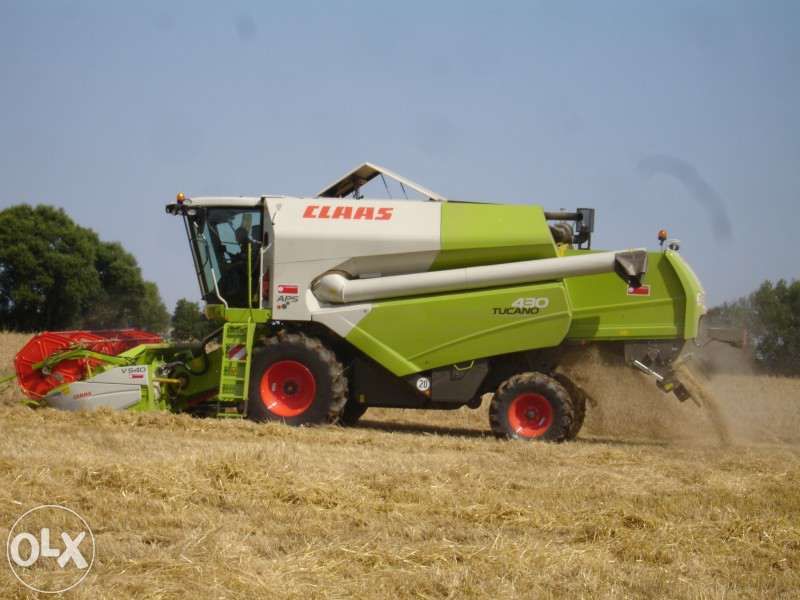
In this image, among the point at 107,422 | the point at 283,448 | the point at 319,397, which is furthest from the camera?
the point at 319,397

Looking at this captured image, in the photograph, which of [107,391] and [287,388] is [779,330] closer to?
[287,388]

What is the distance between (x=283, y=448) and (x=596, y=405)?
4256 mm

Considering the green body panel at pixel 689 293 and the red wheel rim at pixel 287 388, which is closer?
the green body panel at pixel 689 293

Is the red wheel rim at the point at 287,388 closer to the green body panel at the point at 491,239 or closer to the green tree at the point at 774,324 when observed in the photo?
the green body panel at the point at 491,239

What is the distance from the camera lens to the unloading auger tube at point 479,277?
10.2 meters

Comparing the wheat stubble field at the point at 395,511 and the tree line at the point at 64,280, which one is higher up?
the tree line at the point at 64,280

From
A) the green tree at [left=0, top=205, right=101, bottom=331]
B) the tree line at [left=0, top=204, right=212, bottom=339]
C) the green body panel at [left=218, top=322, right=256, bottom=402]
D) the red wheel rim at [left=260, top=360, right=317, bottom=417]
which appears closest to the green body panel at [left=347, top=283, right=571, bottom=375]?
the red wheel rim at [left=260, top=360, right=317, bottom=417]

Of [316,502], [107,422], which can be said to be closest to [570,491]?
[316,502]

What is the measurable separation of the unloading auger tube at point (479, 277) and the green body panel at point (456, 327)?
0.11 m

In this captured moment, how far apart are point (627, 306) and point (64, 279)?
2890 centimetres

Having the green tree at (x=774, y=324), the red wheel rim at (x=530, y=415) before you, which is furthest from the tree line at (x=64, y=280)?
the red wheel rim at (x=530, y=415)

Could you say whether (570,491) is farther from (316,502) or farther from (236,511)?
(236,511)

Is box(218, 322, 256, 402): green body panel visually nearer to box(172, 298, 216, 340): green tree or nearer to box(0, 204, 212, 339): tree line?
box(172, 298, 216, 340): green tree

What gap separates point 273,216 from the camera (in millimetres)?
10805
